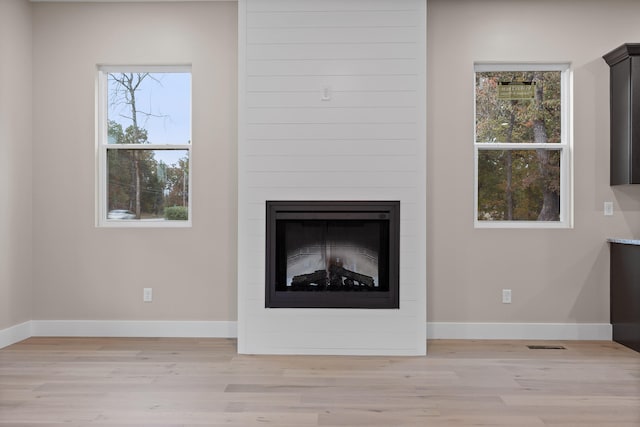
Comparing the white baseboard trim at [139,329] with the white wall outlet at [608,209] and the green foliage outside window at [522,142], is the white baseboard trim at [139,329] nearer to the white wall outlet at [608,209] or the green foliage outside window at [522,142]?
the green foliage outside window at [522,142]

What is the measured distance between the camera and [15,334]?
4293 mm

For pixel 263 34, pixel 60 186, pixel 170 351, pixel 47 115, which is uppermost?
pixel 263 34

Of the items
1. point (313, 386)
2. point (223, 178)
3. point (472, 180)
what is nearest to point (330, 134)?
point (223, 178)

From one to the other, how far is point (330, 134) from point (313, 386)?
1.80 metres

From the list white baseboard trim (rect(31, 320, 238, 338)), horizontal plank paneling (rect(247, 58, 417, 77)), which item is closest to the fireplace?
white baseboard trim (rect(31, 320, 238, 338))

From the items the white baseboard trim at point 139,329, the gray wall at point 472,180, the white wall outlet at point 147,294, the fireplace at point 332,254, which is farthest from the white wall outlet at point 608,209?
the white wall outlet at point 147,294

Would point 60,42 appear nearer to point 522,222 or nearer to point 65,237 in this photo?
point 65,237

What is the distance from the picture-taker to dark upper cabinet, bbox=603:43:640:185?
4.17 meters

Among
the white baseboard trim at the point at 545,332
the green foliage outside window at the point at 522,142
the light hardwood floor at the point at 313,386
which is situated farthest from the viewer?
the green foliage outside window at the point at 522,142

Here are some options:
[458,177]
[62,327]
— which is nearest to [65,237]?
[62,327]

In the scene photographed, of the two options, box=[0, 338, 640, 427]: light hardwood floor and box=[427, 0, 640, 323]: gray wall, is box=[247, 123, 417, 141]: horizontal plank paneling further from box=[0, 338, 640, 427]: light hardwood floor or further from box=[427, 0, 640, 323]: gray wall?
→ box=[0, 338, 640, 427]: light hardwood floor

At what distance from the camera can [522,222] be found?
4.54 m

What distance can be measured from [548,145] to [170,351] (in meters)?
3.39

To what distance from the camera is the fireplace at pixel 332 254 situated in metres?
4.03
